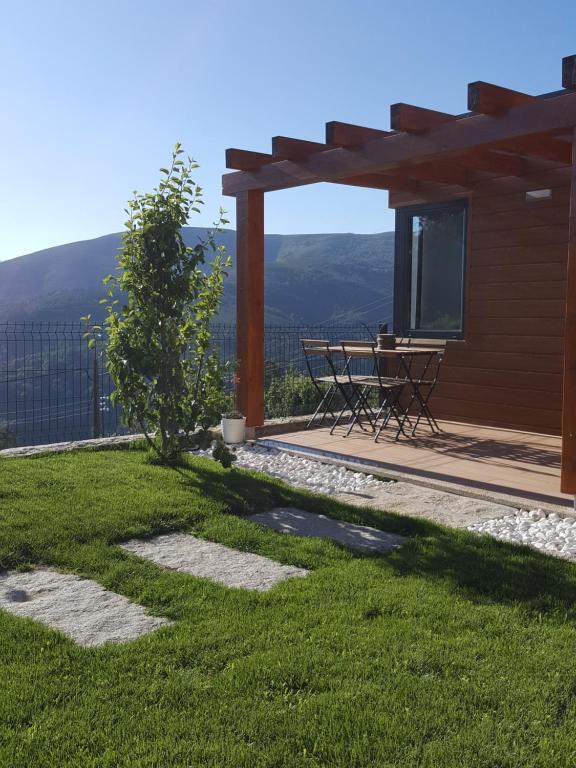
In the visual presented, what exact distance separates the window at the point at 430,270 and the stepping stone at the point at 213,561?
15.6 ft

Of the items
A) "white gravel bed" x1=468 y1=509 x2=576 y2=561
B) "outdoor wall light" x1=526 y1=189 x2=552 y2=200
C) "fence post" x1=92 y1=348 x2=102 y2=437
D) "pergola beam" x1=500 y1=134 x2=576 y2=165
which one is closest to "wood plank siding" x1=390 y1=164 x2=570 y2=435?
"outdoor wall light" x1=526 y1=189 x2=552 y2=200

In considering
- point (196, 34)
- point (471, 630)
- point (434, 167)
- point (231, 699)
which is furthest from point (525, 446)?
point (196, 34)

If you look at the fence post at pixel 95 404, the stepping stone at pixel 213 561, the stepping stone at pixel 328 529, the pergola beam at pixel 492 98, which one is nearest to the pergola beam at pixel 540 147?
the pergola beam at pixel 492 98

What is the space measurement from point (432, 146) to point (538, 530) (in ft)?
9.00

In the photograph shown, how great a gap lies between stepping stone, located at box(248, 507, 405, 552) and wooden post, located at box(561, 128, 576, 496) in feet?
4.16

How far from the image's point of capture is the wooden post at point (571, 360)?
441 cm

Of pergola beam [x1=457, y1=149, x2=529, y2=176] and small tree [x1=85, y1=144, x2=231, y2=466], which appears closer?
small tree [x1=85, y1=144, x2=231, y2=466]

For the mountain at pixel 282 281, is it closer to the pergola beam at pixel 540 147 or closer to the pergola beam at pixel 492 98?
the pergola beam at pixel 540 147

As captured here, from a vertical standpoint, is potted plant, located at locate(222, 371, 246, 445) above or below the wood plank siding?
below

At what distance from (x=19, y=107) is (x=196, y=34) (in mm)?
9111

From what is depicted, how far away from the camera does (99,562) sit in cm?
354

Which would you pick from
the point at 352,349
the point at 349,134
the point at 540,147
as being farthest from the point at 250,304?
the point at 540,147

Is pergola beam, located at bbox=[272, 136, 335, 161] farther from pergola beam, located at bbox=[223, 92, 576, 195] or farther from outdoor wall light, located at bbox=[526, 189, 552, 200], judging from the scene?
outdoor wall light, located at bbox=[526, 189, 552, 200]

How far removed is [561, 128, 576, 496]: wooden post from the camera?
441 cm
